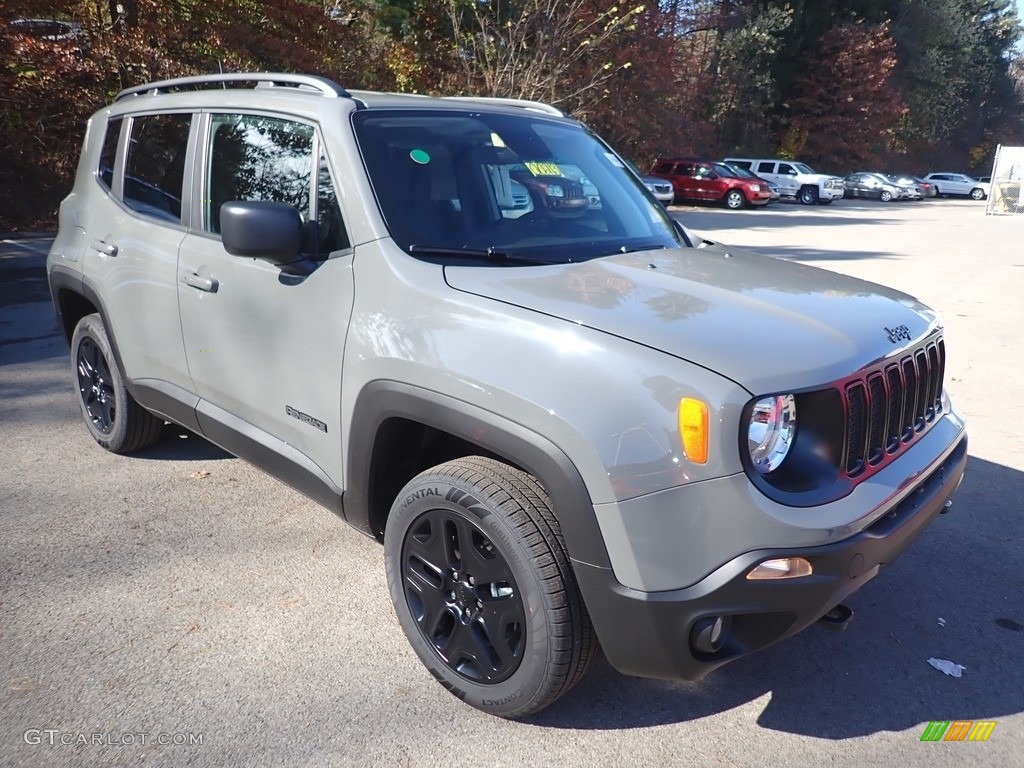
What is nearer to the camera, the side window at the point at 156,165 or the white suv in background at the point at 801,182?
the side window at the point at 156,165

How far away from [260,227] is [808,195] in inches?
1307

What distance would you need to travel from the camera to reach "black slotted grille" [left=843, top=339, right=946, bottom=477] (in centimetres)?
245

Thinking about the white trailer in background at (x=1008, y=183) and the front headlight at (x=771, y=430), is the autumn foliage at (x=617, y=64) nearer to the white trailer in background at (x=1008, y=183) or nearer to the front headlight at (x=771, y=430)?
the front headlight at (x=771, y=430)

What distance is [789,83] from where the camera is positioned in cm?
4144

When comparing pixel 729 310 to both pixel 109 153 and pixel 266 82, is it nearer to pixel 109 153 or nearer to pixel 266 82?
pixel 266 82

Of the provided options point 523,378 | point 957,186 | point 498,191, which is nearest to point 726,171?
point 957,186

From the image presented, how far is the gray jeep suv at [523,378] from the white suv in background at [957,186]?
45312mm

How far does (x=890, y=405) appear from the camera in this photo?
2.66 metres

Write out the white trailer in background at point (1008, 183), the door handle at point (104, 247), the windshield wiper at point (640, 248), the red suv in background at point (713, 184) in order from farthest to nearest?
the white trailer in background at point (1008, 183)
the red suv in background at point (713, 184)
the door handle at point (104, 247)
the windshield wiper at point (640, 248)

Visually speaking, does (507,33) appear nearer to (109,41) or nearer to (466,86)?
(466,86)

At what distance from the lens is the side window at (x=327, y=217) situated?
304 cm

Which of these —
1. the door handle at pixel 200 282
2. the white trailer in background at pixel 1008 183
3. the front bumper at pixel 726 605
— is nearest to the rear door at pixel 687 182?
the white trailer in background at pixel 1008 183

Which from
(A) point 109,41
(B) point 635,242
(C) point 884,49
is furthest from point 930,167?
(B) point 635,242

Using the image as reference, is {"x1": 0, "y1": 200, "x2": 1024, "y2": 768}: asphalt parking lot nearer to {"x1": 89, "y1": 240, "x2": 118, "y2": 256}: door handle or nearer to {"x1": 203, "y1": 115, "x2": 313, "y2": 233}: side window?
{"x1": 89, "y1": 240, "x2": 118, "y2": 256}: door handle
